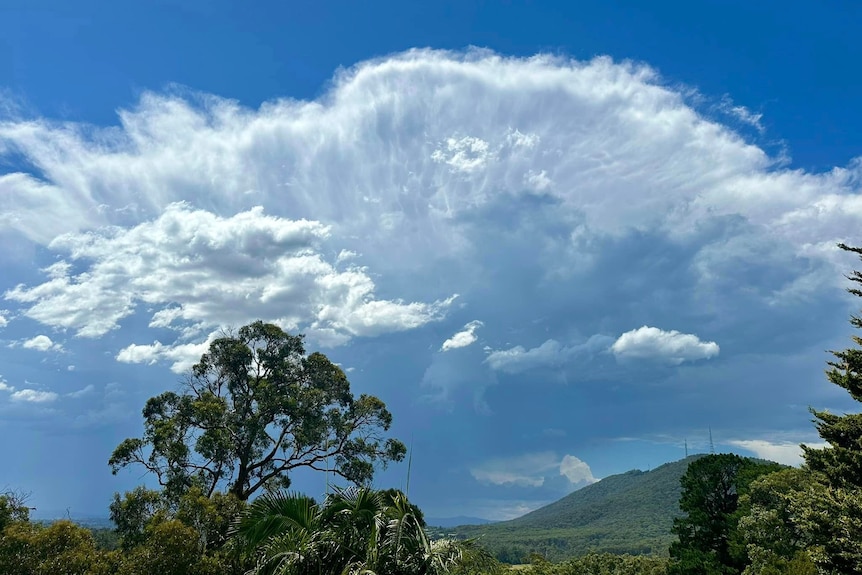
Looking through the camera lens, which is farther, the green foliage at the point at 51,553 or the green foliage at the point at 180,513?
the green foliage at the point at 180,513

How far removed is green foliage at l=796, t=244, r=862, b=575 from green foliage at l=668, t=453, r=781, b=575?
14295 mm

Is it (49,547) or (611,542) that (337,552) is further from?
(611,542)

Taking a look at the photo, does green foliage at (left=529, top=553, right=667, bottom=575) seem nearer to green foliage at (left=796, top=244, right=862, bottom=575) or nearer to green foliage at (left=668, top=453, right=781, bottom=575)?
green foliage at (left=668, top=453, right=781, bottom=575)

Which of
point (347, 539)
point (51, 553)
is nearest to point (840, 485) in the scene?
point (347, 539)

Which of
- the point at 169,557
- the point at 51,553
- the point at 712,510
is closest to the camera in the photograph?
the point at 51,553

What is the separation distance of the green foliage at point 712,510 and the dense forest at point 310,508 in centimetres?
10

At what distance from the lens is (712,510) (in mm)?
45844

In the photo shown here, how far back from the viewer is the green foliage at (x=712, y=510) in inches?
1657

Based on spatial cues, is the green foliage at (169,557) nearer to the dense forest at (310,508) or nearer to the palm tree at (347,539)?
the dense forest at (310,508)

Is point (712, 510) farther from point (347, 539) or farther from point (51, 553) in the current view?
point (51, 553)

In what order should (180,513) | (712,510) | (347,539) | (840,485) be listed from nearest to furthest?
1. (347,539)
2. (180,513)
3. (840,485)
4. (712,510)

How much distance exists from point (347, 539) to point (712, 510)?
145 feet

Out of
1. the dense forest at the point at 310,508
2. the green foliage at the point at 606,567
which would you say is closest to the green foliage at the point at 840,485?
the dense forest at the point at 310,508

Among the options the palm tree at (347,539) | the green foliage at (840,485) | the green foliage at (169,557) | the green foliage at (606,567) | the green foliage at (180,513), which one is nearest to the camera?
the palm tree at (347,539)
